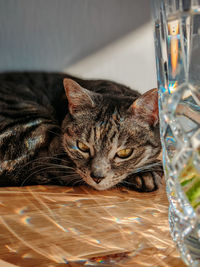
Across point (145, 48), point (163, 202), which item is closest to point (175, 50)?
point (163, 202)

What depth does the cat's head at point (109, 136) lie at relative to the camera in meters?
0.93

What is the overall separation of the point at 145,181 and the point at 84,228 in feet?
0.97

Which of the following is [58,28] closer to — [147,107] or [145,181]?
[147,107]

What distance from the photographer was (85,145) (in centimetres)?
99

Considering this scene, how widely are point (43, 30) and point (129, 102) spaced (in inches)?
21.7

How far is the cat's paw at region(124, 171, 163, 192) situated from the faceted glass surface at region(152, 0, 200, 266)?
296 mm

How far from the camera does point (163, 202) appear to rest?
841 mm

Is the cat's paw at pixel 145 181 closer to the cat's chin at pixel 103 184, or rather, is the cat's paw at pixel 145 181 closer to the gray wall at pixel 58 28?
the cat's chin at pixel 103 184

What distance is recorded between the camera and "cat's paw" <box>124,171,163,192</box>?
0.93 m

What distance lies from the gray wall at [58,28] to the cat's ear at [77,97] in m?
0.44

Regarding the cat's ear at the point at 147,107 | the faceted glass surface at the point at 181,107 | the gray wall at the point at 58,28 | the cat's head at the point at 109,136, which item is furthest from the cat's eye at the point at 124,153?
the gray wall at the point at 58,28

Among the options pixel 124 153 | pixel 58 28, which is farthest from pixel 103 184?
pixel 58 28

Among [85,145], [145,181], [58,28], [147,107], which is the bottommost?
[145,181]

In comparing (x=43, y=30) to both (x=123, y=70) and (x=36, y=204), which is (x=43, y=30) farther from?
(x=36, y=204)
